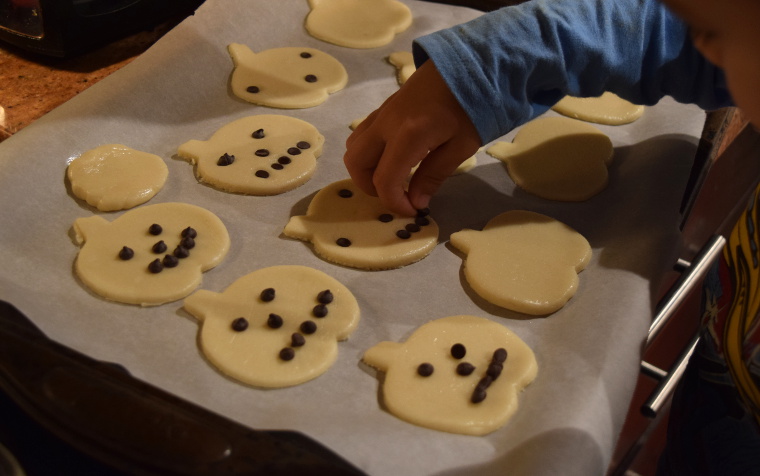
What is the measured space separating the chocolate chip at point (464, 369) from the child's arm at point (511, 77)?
242mm

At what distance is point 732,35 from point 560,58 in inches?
19.9

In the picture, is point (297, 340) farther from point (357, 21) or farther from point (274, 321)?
point (357, 21)

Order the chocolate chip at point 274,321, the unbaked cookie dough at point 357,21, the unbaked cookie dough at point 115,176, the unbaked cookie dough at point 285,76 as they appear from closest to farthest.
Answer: the chocolate chip at point 274,321 < the unbaked cookie dough at point 115,176 < the unbaked cookie dough at point 285,76 < the unbaked cookie dough at point 357,21

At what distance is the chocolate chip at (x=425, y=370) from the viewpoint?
75 centimetres

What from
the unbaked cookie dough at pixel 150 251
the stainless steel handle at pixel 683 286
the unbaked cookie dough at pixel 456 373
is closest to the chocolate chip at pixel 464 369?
the unbaked cookie dough at pixel 456 373

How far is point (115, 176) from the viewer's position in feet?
3.11

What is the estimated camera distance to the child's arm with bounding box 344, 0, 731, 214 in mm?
835

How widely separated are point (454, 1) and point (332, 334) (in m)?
0.83

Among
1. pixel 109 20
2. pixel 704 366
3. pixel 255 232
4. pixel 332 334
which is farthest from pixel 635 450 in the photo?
pixel 109 20

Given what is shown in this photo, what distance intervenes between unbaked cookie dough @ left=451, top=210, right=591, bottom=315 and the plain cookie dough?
0.91 ft

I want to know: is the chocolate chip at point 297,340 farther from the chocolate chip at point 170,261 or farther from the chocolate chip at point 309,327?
the chocolate chip at point 170,261

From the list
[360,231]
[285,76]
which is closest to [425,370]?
[360,231]

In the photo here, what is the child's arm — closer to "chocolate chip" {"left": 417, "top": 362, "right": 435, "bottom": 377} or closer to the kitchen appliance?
"chocolate chip" {"left": 417, "top": 362, "right": 435, "bottom": 377}

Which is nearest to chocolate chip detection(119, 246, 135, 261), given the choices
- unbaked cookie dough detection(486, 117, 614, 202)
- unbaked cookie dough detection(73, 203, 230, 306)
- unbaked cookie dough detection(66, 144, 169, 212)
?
unbaked cookie dough detection(73, 203, 230, 306)
